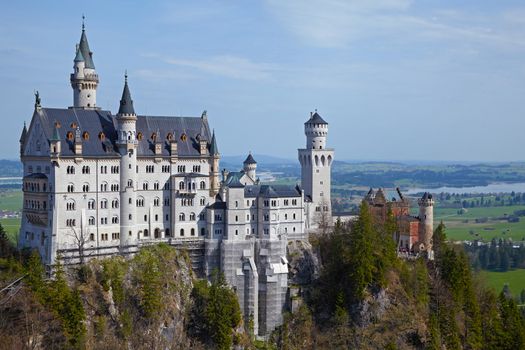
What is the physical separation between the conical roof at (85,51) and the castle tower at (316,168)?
107ft

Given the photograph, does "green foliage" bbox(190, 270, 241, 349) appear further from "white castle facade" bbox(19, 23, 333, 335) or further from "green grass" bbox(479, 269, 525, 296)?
"green grass" bbox(479, 269, 525, 296)

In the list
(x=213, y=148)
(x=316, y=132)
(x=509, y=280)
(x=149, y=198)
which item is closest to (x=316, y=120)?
(x=316, y=132)

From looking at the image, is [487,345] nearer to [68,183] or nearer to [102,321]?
[102,321]

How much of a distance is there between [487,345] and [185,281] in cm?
4150

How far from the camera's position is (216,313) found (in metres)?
89.1

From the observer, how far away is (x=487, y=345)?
99.0 metres

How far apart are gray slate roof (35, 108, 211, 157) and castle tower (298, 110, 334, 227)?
16018 mm

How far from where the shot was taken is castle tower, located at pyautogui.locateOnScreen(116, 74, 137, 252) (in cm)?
9262

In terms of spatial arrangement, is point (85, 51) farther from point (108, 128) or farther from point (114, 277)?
point (114, 277)

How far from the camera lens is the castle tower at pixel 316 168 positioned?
109438 millimetres

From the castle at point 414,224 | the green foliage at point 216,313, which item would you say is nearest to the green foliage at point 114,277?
the green foliage at point 216,313

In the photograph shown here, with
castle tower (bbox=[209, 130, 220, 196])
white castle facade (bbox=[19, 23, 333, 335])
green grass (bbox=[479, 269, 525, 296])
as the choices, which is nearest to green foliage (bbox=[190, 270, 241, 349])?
white castle facade (bbox=[19, 23, 333, 335])

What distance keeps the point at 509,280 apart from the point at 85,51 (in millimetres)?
115804

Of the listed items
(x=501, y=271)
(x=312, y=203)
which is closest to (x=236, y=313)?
(x=312, y=203)
